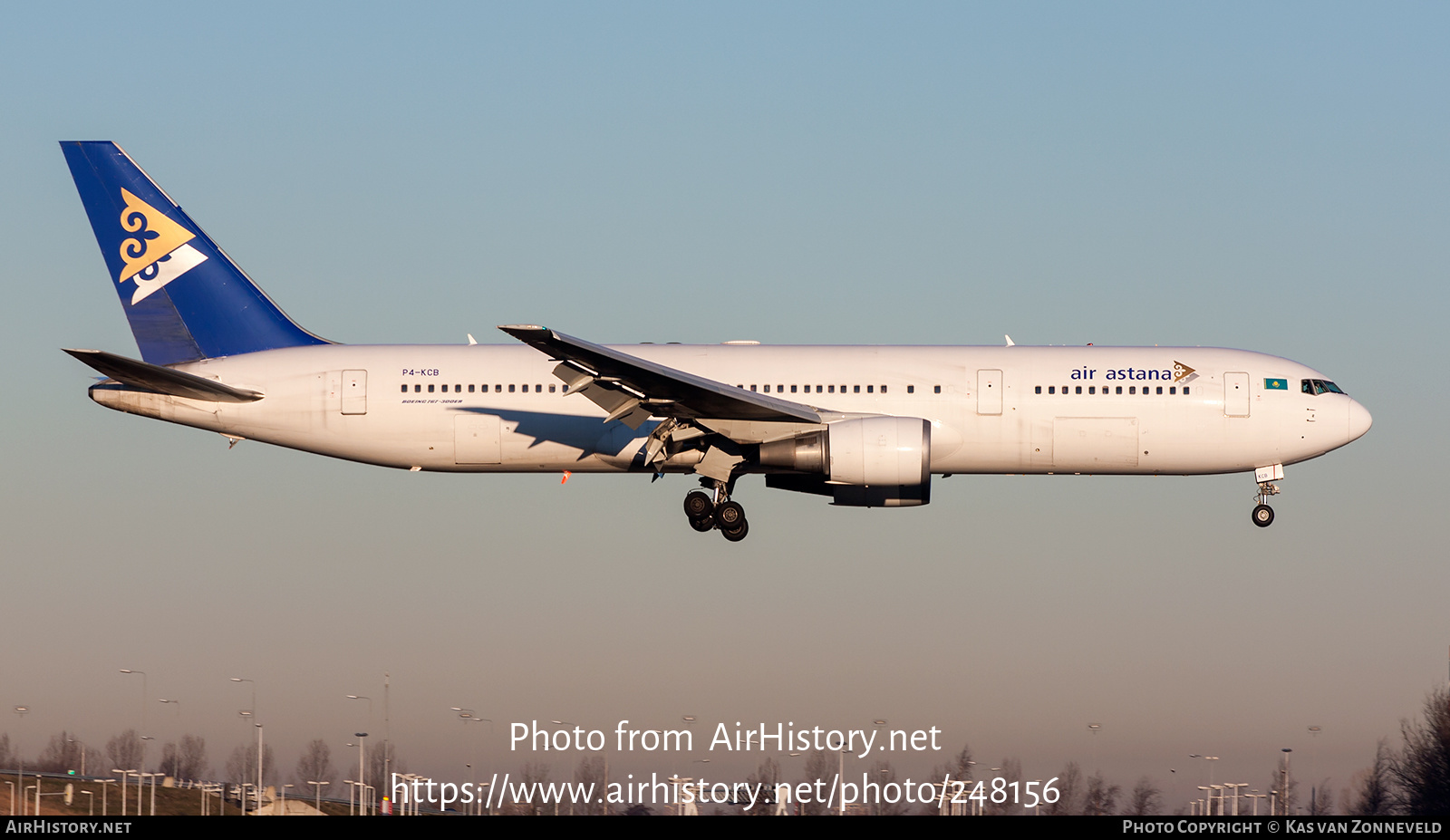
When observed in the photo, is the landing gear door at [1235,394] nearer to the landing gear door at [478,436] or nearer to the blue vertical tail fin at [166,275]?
the landing gear door at [478,436]

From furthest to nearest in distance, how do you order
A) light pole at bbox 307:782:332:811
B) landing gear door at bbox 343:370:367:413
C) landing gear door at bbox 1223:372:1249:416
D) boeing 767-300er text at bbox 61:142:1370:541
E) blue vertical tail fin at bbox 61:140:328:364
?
light pole at bbox 307:782:332:811 → blue vertical tail fin at bbox 61:140:328:364 → landing gear door at bbox 1223:372:1249:416 → landing gear door at bbox 343:370:367:413 → boeing 767-300er text at bbox 61:142:1370:541

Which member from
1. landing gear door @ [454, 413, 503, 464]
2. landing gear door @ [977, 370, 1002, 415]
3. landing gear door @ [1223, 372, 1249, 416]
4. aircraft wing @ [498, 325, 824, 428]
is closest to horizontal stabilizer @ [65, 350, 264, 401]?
landing gear door @ [454, 413, 503, 464]

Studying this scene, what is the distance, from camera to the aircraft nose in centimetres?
3256

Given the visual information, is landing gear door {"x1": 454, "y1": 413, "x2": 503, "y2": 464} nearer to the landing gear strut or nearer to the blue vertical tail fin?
the blue vertical tail fin

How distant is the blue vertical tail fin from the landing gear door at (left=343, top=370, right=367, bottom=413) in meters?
2.30

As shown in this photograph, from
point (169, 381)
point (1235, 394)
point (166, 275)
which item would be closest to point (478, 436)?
point (169, 381)

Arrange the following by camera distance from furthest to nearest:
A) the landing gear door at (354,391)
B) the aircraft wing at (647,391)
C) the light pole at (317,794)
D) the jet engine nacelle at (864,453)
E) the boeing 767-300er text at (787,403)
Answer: the light pole at (317,794)
the landing gear door at (354,391)
the boeing 767-300er text at (787,403)
the jet engine nacelle at (864,453)
the aircraft wing at (647,391)

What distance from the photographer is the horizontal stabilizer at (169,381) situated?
29875mm

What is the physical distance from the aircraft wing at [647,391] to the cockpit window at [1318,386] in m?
10.7

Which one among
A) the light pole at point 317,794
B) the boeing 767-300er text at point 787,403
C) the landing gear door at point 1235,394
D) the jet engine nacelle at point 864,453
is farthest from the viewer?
the light pole at point 317,794

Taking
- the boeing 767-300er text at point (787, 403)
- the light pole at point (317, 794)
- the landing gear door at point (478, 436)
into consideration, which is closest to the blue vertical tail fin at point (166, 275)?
the boeing 767-300er text at point (787, 403)

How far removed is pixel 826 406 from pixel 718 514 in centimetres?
311

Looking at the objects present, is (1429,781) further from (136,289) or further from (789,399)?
(136,289)
